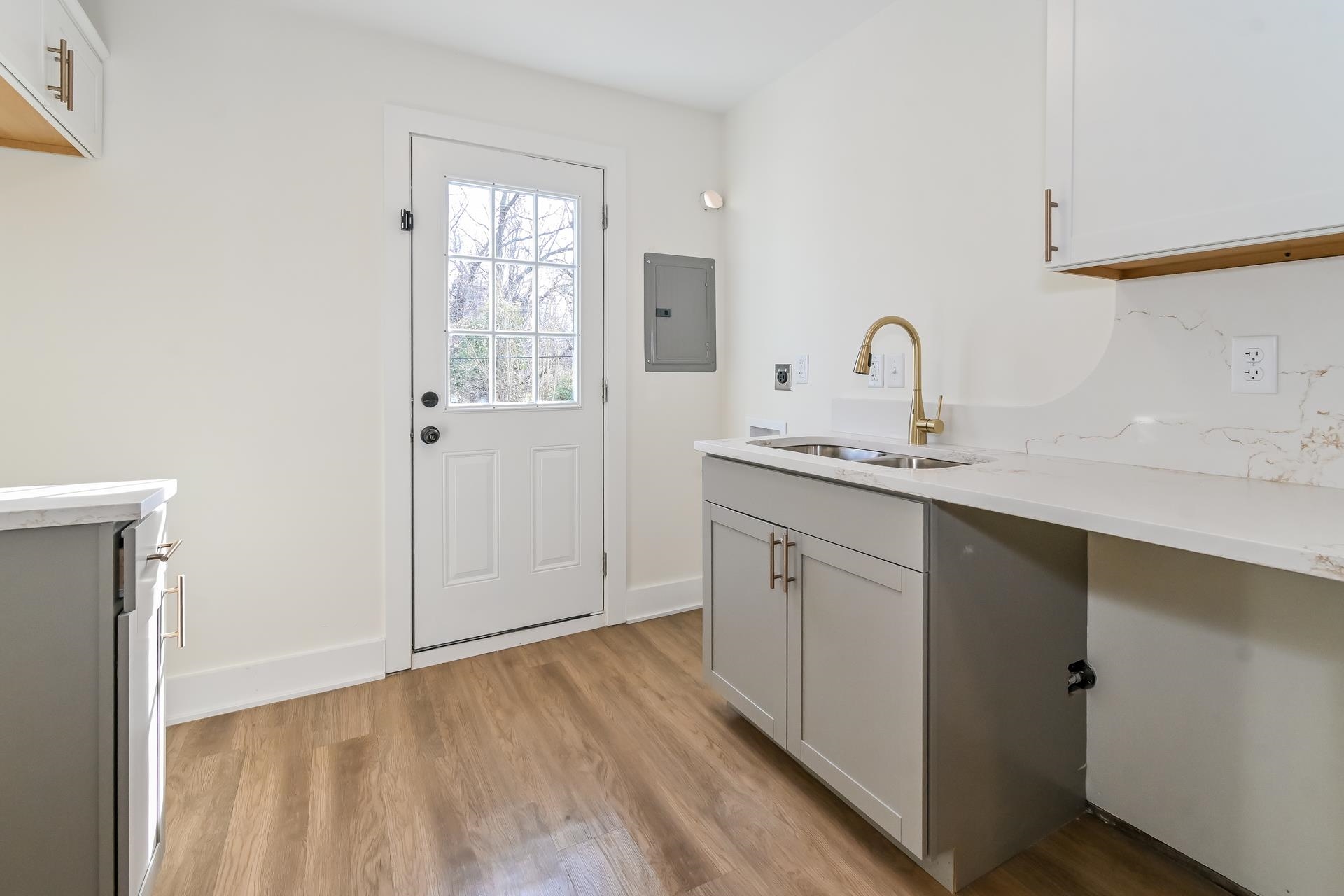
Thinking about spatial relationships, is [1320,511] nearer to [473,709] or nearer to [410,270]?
[473,709]

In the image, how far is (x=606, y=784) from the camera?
1.76 meters

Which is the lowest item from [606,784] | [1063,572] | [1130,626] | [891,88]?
[606,784]

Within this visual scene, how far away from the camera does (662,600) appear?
3.06m

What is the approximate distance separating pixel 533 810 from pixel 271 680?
122cm

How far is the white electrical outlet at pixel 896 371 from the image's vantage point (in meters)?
2.16

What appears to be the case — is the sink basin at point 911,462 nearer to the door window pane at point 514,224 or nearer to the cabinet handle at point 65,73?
the door window pane at point 514,224

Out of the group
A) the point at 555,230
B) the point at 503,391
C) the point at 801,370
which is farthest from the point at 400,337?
the point at 801,370

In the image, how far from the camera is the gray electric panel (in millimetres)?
2965

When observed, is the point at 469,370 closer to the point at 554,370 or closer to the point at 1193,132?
the point at 554,370

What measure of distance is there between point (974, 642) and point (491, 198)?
91.3 inches

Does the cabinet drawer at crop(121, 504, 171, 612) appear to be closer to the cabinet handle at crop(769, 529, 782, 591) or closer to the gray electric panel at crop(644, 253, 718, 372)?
the cabinet handle at crop(769, 529, 782, 591)

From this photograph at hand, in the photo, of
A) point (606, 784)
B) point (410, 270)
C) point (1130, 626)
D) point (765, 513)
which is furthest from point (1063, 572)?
point (410, 270)

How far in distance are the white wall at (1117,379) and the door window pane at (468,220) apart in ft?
4.31

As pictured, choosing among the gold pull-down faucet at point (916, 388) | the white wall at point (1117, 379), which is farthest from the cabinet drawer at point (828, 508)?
the white wall at point (1117, 379)
